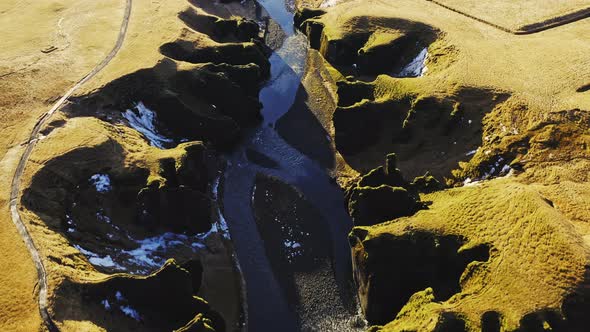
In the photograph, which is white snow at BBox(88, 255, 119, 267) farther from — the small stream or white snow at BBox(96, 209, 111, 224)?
the small stream

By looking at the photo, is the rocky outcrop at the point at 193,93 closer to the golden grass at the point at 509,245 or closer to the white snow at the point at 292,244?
the white snow at the point at 292,244

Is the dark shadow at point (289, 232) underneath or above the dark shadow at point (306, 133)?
underneath

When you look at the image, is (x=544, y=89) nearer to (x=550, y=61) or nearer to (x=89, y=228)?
(x=550, y=61)

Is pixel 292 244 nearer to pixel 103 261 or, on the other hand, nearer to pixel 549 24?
pixel 103 261

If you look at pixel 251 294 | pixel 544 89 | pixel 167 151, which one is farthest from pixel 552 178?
pixel 167 151

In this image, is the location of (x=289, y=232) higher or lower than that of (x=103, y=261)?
lower

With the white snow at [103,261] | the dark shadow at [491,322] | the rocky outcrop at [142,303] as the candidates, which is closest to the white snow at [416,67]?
the dark shadow at [491,322]

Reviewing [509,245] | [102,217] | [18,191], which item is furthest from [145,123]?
[509,245]
